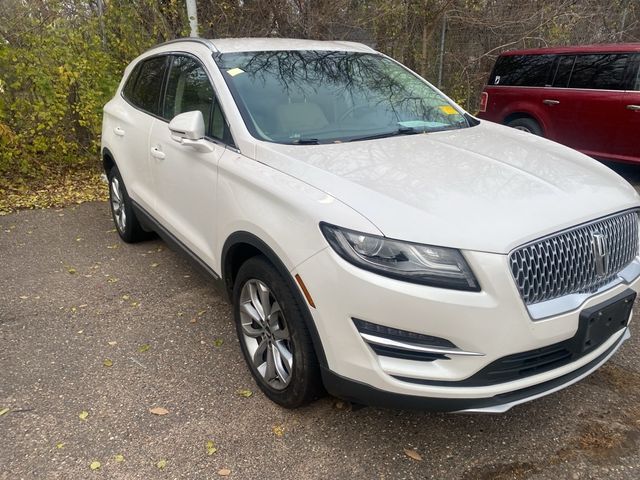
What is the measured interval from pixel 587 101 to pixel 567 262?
222 inches

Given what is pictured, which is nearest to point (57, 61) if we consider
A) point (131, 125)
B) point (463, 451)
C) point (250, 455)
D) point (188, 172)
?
point (131, 125)

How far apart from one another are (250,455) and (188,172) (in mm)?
1704

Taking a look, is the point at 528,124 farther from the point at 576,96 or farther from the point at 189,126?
the point at 189,126

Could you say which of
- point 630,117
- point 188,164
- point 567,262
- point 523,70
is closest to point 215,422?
point 188,164

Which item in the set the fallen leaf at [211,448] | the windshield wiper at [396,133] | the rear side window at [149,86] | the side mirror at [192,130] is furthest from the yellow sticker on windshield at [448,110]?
the fallen leaf at [211,448]

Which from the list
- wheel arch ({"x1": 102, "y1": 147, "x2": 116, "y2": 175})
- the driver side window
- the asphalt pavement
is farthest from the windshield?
wheel arch ({"x1": 102, "y1": 147, "x2": 116, "y2": 175})

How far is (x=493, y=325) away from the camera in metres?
1.98

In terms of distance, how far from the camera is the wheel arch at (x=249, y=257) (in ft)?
7.44

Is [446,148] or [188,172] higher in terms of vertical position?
[446,148]

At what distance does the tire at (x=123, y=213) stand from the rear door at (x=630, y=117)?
572 cm

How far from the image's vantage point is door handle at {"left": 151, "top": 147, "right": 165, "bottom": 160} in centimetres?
366

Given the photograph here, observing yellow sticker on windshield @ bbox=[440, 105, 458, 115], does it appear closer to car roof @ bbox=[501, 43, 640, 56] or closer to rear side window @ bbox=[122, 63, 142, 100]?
rear side window @ bbox=[122, 63, 142, 100]

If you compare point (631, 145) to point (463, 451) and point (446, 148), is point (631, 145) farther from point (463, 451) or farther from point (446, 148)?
point (463, 451)

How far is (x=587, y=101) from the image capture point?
6.89 metres
